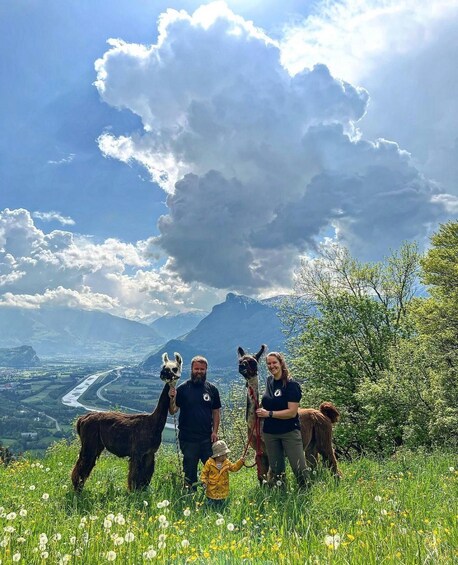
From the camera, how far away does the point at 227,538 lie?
14.4 ft

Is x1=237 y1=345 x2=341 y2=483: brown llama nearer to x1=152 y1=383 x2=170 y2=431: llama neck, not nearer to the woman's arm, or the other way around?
the woman's arm

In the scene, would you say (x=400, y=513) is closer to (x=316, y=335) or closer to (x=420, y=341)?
(x=420, y=341)

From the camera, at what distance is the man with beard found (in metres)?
7.38

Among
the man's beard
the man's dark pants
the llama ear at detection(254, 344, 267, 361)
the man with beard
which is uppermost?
the llama ear at detection(254, 344, 267, 361)

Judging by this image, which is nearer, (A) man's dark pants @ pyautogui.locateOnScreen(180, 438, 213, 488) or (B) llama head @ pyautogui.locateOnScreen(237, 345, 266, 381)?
(B) llama head @ pyautogui.locateOnScreen(237, 345, 266, 381)

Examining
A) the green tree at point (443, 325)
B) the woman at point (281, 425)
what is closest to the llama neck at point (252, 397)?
the woman at point (281, 425)

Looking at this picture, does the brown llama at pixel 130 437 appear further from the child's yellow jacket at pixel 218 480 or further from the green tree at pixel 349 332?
the green tree at pixel 349 332

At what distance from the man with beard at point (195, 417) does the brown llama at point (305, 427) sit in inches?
28.2

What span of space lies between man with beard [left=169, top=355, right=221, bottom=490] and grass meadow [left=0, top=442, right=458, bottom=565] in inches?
23.6

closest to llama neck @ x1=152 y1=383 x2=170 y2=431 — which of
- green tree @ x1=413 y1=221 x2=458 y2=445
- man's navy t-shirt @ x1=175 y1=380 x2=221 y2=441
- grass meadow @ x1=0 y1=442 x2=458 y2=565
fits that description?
man's navy t-shirt @ x1=175 y1=380 x2=221 y2=441

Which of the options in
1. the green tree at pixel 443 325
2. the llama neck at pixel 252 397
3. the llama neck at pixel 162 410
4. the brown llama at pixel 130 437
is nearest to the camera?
the brown llama at pixel 130 437

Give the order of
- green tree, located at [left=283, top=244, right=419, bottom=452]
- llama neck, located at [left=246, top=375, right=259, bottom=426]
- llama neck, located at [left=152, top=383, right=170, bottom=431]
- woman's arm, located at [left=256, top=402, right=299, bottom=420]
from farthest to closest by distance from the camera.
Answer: green tree, located at [left=283, top=244, right=419, bottom=452] → llama neck, located at [left=152, top=383, right=170, bottom=431] → llama neck, located at [left=246, top=375, right=259, bottom=426] → woman's arm, located at [left=256, top=402, right=299, bottom=420]

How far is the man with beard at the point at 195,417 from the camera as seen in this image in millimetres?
7383

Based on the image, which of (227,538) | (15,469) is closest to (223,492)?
(227,538)
